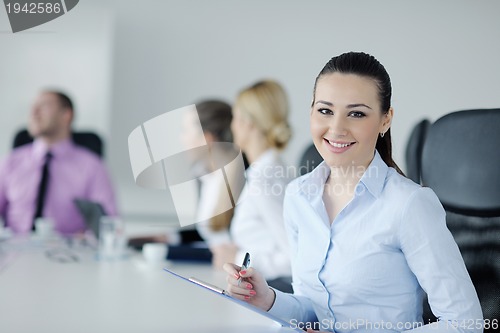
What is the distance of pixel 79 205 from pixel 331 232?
175 centimetres

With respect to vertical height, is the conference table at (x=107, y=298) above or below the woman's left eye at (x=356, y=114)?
below

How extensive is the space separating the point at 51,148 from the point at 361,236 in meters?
2.58

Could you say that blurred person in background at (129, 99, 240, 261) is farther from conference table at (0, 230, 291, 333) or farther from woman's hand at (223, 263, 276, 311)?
woman's hand at (223, 263, 276, 311)

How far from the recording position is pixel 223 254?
2.26 meters

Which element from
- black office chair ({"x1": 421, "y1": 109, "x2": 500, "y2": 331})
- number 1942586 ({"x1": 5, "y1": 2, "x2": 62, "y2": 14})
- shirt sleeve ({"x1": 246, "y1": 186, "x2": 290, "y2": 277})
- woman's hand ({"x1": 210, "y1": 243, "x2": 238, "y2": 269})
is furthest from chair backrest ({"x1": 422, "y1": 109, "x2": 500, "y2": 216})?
number 1942586 ({"x1": 5, "y1": 2, "x2": 62, "y2": 14})

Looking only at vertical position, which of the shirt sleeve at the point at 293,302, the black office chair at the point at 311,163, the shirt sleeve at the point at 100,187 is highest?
the black office chair at the point at 311,163

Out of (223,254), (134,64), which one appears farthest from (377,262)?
(134,64)

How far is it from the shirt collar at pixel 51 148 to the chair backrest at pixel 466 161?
2.35 m

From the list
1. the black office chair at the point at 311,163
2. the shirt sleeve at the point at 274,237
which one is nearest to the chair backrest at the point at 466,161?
the black office chair at the point at 311,163

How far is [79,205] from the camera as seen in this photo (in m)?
2.68

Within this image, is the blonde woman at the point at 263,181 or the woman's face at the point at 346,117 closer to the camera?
the woman's face at the point at 346,117

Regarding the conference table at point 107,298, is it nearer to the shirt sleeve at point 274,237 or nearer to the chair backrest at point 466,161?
the shirt sleeve at point 274,237

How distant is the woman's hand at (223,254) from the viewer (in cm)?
224

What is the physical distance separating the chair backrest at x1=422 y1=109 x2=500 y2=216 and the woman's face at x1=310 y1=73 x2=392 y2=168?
0.45m
